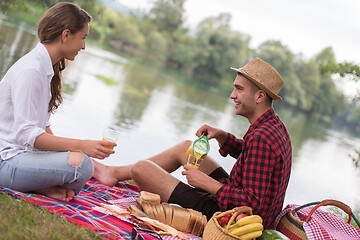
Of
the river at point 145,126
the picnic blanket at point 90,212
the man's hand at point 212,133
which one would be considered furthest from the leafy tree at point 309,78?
the picnic blanket at point 90,212

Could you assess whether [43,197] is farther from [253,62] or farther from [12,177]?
[253,62]

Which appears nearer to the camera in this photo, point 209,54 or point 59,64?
point 59,64

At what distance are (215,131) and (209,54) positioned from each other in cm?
5117

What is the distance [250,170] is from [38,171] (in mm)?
Result: 1502

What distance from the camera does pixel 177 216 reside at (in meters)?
3.28

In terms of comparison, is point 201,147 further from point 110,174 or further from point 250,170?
point 110,174

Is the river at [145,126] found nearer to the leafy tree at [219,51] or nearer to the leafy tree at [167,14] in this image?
the leafy tree at [219,51]

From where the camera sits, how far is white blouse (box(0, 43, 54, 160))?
2908 millimetres

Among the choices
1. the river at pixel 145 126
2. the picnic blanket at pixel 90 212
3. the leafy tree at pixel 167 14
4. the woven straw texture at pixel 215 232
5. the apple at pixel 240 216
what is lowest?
the river at pixel 145 126

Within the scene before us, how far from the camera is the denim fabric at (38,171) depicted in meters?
3.01

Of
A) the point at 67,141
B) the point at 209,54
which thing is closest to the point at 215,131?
the point at 67,141

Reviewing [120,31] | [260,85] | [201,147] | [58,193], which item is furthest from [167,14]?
[58,193]

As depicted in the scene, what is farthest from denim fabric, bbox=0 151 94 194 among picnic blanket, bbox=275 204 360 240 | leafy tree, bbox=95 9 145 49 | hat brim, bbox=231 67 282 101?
leafy tree, bbox=95 9 145 49

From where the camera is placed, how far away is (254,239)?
3.08 meters
